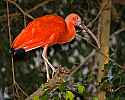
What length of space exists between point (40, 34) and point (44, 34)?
0.07 feet

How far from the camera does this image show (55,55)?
4184 mm

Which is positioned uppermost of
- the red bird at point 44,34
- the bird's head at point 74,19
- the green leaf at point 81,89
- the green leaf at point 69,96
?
the bird's head at point 74,19

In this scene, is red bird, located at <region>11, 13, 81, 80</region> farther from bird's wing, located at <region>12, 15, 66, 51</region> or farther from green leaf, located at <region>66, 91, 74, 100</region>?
green leaf, located at <region>66, 91, 74, 100</region>

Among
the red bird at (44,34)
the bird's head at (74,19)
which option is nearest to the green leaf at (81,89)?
the red bird at (44,34)

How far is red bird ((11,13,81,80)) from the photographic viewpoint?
8.16ft

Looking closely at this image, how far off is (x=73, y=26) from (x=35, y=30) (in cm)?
20

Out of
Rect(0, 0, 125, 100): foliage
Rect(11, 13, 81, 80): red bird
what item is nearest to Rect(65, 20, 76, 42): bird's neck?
Rect(11, 13, 81, 80): red bird

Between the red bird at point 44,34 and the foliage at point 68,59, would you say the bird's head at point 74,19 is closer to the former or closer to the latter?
the red bird at point 44,34

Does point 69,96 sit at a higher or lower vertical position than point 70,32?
lower

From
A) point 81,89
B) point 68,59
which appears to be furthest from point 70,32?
point 68,59

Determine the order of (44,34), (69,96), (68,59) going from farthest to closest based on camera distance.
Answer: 1. (68,59)
2. (44,34)
3. (69,96)

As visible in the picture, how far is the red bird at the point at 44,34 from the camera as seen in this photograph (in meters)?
2.49

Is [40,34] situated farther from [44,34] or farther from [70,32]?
[70,32]

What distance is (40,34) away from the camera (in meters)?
2.52
